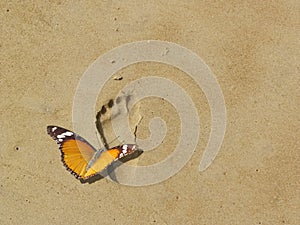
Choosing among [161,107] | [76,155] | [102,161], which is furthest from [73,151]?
[161,107]

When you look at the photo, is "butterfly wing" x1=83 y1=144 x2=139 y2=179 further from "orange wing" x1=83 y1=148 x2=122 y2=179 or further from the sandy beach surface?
the sandy beach surface

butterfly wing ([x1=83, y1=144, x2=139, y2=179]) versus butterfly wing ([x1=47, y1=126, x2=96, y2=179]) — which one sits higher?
butterfly wing ([x1=47, y1=126, x2=96, y2=179])

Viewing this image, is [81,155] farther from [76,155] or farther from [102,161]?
[102,161]

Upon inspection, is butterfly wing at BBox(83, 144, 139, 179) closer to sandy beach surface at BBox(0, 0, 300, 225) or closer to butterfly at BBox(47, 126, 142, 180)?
butterfly at BBox(47, 126, 142, 180)

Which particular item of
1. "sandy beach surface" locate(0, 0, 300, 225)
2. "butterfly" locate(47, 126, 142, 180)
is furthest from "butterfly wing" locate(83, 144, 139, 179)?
"sandy beach surface" locate(0, 0, 300, 225)

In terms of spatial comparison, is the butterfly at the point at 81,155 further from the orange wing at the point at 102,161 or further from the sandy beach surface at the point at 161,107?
the sandy beach surface at the point at 161,107

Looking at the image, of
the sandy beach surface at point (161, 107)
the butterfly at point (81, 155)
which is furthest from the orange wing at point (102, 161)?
the sandy beach surface at point (161, 107)
